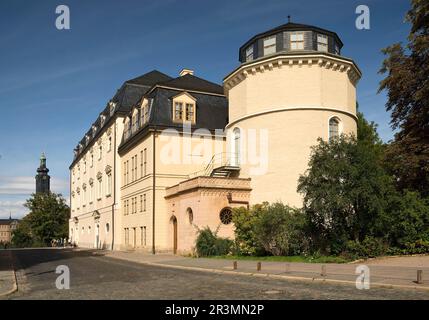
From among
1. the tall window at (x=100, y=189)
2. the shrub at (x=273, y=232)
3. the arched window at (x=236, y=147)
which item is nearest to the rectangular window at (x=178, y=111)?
the arched window at (x=236, y=147)

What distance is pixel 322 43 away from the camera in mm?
30719

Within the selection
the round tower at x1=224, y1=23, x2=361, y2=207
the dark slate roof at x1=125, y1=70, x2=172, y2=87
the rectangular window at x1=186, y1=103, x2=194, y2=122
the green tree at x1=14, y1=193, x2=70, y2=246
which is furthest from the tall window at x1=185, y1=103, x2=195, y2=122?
the green tree at x1=14, y1=193, x2=70, y2=246

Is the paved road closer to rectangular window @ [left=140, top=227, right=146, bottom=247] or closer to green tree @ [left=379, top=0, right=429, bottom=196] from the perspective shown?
green tree @ [left=379, top=0, right=429, bottom=196]

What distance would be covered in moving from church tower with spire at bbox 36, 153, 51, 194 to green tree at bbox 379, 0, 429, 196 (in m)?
99.5

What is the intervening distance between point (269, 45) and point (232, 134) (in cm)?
663

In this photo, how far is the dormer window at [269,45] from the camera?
30814mm

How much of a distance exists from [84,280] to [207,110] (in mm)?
24440

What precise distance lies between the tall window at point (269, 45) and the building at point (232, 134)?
0.23ft

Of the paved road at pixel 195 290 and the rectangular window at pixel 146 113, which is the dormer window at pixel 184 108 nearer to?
the rectangular window at pixel 146 113

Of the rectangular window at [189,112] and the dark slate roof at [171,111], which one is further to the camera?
the rectangular window at [189,112]

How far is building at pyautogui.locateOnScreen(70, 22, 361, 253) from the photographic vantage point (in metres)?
29.5

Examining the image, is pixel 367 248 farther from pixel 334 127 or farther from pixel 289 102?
pixel 289 102
